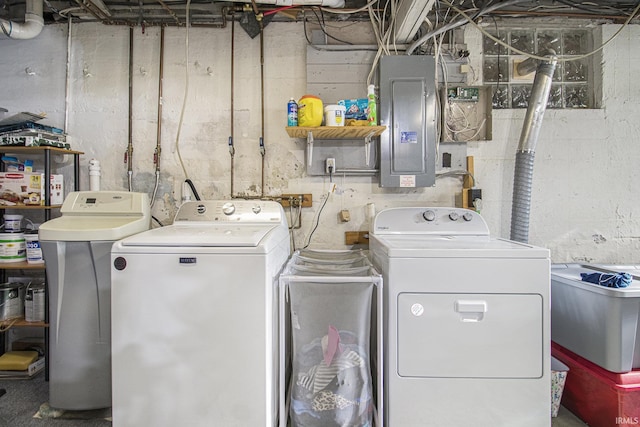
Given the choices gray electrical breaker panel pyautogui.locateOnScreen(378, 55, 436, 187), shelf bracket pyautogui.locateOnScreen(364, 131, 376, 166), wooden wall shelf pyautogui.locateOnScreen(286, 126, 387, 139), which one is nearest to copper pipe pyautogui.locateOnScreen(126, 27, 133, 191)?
wooden wall shelf pyautogui.locateOnScreen(286, 126, 387, 139)

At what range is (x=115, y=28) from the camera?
2289 millimetres

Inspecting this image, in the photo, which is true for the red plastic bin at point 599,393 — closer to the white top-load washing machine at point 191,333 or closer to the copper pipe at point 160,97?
the white top-load washing machine at point 191,333

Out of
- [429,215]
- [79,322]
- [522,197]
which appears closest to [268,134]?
[429,215]

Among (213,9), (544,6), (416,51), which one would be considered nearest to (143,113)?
(213,9)

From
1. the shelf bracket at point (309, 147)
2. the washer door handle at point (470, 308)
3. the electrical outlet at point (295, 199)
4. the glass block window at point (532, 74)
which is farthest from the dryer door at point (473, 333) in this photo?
the glass block window at point (532, 74)

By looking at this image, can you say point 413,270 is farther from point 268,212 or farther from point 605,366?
point 605,366

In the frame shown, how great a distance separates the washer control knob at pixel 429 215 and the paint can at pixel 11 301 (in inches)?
109

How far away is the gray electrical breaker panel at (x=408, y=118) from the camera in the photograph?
2.12 meters

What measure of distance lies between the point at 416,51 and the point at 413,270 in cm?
A: 173

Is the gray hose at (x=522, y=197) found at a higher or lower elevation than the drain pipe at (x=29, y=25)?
lower

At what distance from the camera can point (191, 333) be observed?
129 cm

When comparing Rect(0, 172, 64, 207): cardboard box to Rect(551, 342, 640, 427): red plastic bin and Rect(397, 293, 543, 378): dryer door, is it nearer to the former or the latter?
Rect(397, 293, 543, 378): dryer door

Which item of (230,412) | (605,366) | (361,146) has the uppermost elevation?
(361,146)

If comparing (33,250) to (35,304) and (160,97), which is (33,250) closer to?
(35,304)
